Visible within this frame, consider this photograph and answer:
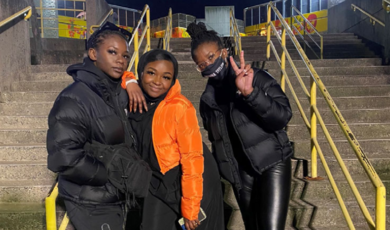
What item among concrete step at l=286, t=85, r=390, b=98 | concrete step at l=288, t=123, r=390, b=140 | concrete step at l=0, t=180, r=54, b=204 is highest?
concrete step at l=286, t=85, r=390, b=98

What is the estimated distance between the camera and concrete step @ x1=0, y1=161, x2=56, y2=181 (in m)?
3.90

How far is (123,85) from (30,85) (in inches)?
160

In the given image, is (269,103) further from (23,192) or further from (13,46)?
(13,46)

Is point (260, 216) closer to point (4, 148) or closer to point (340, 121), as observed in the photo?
point (340, 121)

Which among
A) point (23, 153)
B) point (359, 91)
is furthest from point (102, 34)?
point (359, 91)

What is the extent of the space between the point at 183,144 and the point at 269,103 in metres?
0.60

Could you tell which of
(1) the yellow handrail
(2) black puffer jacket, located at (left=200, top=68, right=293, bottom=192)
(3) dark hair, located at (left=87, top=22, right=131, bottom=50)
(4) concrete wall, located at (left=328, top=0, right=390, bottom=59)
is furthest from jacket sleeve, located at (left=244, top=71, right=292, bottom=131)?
(4) concrete wall, located at (left=328, top=0, right=390, bottom=59)

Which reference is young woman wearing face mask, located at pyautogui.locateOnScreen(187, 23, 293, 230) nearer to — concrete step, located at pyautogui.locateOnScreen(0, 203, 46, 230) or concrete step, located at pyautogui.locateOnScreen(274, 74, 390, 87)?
concrete step, located at pyautogui.locateOnScreen(0, 203, 46, 230)

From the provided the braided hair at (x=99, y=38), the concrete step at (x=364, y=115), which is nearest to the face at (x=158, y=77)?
the braided hair at (x=99, y=38)

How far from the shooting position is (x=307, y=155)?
425 centimetres

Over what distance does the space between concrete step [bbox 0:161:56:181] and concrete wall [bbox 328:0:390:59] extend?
655 centimetres

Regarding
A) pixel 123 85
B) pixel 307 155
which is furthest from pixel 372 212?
pixel 123 85

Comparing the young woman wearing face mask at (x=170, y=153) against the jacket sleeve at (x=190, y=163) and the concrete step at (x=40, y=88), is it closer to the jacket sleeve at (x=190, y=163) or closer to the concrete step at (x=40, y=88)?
the jacket sleeve at (x=190, y=163)

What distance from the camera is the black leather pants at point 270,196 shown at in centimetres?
228
